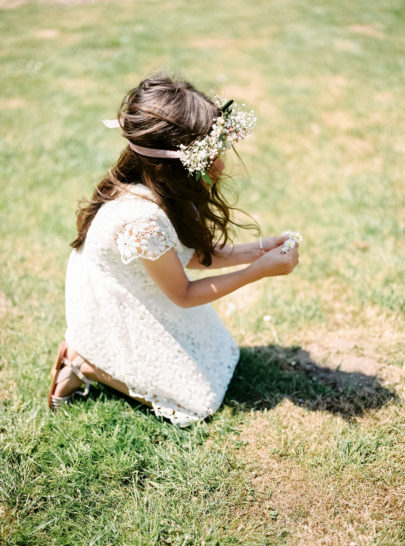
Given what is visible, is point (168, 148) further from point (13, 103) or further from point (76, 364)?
point (13, 103)

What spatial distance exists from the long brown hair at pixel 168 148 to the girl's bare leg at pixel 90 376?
0.67 metres

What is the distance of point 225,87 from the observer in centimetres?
579

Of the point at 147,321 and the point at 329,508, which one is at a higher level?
the point at 147,321

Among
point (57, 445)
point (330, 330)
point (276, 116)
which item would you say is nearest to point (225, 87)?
point (276, 116)

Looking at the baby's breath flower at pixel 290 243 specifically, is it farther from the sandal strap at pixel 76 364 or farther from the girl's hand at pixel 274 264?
the sandal strap at pixel 76 364

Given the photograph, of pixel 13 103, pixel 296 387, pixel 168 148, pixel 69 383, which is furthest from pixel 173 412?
pixel 13 103

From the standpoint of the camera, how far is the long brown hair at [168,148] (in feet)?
5.60

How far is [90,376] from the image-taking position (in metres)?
2.22

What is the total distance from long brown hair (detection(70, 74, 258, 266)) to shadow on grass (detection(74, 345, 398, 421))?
74 centimetres

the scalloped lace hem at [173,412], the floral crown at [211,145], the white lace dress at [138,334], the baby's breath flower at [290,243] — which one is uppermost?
the floral crown at [211,145]

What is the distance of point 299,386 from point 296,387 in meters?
0.02

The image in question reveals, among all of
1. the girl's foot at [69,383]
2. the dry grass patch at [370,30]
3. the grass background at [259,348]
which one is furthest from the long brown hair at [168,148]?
the dry grass patch at [370,30]

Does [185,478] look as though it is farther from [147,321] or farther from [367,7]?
[367,7]

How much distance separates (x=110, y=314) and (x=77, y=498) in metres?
0.74
